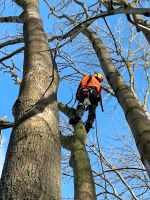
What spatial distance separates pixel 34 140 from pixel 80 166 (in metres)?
1.01

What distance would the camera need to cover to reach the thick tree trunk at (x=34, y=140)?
1.53 metres

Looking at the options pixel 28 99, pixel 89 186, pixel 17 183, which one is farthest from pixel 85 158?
pixel 17 183

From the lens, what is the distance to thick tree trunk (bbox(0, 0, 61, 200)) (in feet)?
5.01

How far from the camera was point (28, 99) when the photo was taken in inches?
84.4

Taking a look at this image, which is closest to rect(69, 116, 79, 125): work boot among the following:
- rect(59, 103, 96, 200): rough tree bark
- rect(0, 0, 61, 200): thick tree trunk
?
rect(59, 103, 96, 200): rough tree bark

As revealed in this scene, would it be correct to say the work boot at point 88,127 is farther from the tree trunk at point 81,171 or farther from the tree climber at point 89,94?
the tree trunk at point 81,171

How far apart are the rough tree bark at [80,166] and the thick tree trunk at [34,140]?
0.64 meters

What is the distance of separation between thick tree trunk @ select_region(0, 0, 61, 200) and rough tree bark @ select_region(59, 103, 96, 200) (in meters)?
0.64

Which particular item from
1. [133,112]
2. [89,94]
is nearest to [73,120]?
[133,112]

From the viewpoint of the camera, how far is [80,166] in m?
2.72

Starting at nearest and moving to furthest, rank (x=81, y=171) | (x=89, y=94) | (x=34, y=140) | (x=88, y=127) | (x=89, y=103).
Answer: (x=34, y=140) → (x=81, y=171) → (x=88, y=127) → (x=89, y=94) → (x=89, y=103)

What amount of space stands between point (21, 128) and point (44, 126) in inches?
5.2

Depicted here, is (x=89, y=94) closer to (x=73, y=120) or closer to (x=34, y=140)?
(x=73, y=120)

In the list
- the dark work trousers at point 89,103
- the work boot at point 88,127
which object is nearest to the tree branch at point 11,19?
the dark work trousers at point 89,103
